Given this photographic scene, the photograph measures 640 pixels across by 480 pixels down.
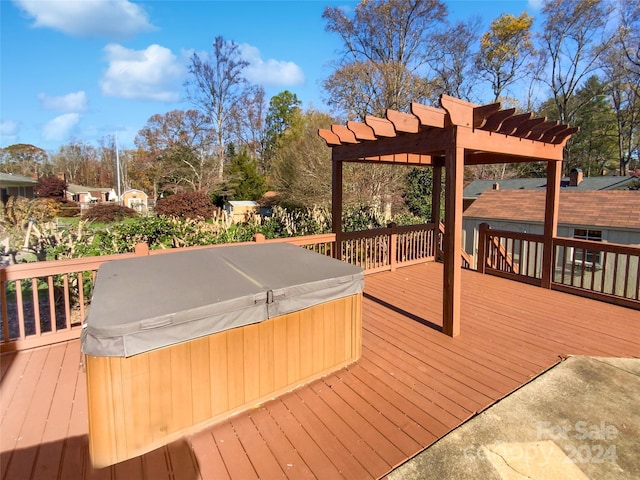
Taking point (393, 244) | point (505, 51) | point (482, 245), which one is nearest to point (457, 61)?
point (505, 51)

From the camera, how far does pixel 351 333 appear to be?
111 inches

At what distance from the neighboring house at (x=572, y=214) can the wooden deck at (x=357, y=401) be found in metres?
9.86

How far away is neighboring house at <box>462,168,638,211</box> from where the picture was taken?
15104 millimetres

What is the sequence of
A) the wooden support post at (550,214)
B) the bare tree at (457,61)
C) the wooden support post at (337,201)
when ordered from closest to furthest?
the wooden support post at (550,214) < the wooden support post at (337,201) < the bare tree at (457,61)

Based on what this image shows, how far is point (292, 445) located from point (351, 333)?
102 cm

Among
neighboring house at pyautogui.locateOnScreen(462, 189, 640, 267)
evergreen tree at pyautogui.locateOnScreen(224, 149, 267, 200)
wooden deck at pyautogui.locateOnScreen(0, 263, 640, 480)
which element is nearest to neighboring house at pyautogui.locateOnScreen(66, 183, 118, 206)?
evergreen tree at pyautogui.locateOnScreen(224, 149, 267, 200)

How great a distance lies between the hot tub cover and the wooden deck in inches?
25.8

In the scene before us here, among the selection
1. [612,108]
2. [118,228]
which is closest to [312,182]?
[118,228]

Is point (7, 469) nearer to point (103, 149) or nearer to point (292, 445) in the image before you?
point (292, 445)

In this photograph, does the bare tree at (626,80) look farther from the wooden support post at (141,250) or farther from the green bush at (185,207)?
the wooden support post at (141,250)

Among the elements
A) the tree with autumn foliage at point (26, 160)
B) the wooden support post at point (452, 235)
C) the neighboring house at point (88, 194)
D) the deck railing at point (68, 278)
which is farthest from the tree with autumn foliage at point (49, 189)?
the wooden support post at point (452, 235)

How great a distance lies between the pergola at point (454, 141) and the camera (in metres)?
3.19

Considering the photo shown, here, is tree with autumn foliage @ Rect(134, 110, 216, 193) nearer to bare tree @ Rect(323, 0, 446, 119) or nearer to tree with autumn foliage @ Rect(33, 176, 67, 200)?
tree with autumn foliage @ Rect(33, 176, 67, 200)

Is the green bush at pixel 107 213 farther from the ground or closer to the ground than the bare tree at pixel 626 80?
closer to the ground
